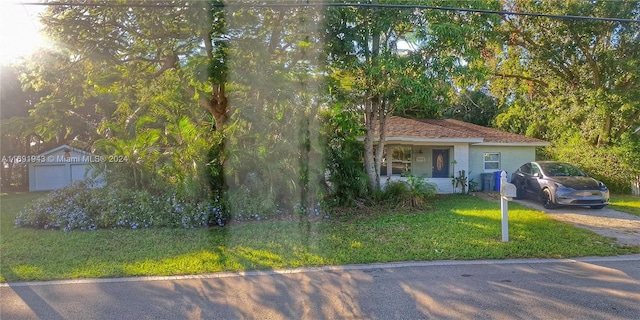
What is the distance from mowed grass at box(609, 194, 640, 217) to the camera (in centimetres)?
1112

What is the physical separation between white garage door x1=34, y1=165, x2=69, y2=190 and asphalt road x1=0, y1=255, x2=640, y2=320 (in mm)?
19217

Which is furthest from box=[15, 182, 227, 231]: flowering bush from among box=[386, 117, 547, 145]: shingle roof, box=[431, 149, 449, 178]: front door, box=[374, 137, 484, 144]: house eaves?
box=[431, 149, 449, 178]: front door

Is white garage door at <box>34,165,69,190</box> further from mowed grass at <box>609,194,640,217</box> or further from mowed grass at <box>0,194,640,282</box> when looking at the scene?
mowed grass at <box>609,194,640,217</box>

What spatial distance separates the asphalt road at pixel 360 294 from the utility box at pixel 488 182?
1076cm

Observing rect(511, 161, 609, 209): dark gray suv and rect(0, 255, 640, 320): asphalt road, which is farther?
rect(511, 161, 609, 209): dark gray suv

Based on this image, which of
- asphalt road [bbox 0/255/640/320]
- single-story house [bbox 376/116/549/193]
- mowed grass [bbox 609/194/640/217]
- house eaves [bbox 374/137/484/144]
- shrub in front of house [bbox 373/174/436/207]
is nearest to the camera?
asphalt road [bbox 0/255/640/320]

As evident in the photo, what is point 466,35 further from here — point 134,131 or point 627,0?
point 134,131

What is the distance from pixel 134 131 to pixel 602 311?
11.4 m

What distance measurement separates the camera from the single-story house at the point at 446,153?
15203 millimetres

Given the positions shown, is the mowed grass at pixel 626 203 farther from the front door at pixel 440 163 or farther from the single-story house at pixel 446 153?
the front door at pixel 440 163

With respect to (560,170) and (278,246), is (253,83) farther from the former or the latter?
(560,170)

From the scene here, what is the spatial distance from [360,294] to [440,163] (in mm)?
12645

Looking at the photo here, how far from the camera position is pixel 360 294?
465 cm

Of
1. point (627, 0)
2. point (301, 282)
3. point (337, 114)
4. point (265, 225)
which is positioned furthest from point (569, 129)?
point (301, 282)
